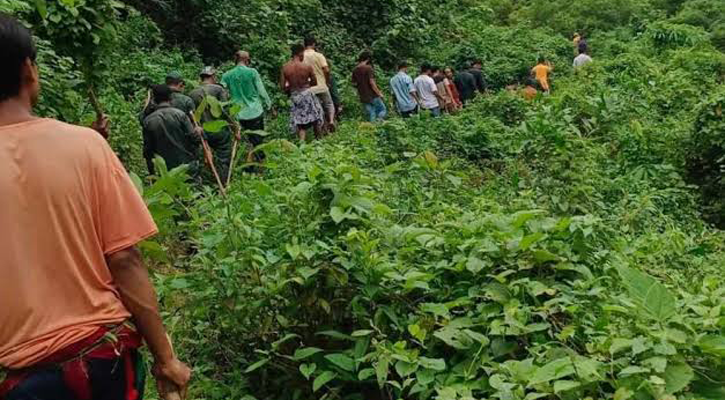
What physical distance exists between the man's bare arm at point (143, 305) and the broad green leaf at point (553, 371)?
1.19 meters

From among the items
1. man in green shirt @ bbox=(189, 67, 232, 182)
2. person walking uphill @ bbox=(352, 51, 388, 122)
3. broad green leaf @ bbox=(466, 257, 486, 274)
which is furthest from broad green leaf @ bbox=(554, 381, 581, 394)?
person walking uphill @ bbox=(352, 51, 388, 122)

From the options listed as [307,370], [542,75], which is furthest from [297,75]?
[542,75]

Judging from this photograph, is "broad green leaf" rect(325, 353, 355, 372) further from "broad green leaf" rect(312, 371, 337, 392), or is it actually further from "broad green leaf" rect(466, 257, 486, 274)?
"broad green leaf" rect(466, 257, 486, 274)

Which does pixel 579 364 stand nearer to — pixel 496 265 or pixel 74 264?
pixel 496 265

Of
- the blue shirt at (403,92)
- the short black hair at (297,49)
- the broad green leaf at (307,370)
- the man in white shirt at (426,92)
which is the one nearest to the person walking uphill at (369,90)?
the blue shirt at (403,92)

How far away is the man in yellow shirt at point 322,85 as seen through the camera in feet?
35.3

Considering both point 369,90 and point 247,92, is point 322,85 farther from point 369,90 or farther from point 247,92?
point 247,92

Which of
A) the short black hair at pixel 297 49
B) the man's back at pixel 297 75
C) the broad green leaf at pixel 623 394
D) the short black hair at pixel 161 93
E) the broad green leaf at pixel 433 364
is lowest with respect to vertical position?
the broad green leaf at pixel 433 364

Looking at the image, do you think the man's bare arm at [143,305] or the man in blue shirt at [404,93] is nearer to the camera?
the man's bare arm at [143,305]

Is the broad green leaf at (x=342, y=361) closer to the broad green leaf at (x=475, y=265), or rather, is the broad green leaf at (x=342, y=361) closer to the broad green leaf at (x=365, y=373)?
the broad green leaf at (x=365, y=373)

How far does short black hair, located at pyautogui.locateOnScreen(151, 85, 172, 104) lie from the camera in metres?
7.06

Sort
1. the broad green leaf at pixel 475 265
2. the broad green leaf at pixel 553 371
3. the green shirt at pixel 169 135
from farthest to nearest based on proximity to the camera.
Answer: the green shirt at pixel 169 135
the broad green leaf at pixel 475 265
the broad green leaf at pixel 553 371

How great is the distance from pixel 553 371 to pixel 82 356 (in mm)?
1549

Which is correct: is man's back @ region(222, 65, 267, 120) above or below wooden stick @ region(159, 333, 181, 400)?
above
